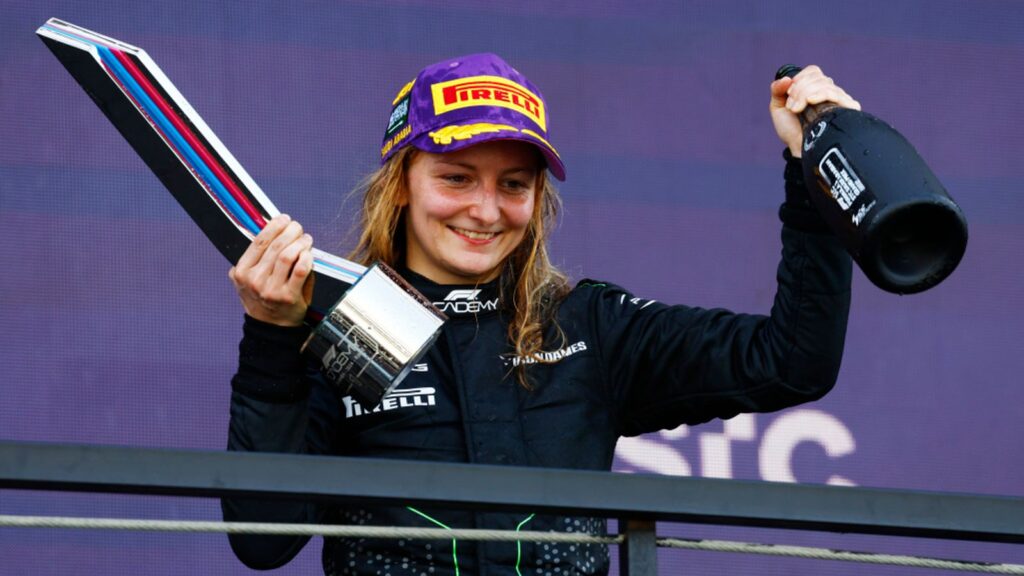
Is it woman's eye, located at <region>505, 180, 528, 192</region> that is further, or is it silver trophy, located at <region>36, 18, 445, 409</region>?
woman's eye, located at <region>505, 180, 528, 192</region>

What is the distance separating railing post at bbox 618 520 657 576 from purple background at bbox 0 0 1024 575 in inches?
51.9

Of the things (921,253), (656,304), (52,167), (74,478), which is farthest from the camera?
(52,167)

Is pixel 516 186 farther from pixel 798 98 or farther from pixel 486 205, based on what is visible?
pixel 798 98

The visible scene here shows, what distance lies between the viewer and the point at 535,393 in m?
1.94

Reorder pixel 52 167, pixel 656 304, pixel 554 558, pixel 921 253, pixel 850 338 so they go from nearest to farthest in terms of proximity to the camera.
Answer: pixel 921 253 < pixel 554 558 < pixel 656 304 < pixel 52 167 < pixel 850 338

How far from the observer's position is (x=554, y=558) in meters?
1.82

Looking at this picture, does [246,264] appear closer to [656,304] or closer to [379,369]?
[379,369]

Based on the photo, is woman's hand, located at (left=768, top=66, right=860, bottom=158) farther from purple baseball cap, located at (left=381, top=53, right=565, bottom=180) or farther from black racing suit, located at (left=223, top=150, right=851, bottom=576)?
purple baseball cap, located at (left=381, top=53, right=565, bottom=180)

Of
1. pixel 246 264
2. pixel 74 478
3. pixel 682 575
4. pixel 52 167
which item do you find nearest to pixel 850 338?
pixel 682 575

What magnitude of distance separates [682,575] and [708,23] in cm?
106

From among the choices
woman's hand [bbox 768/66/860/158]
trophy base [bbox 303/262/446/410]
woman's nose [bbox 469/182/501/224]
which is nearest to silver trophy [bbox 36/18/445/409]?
trophy base [bbox 303/262/446/410]

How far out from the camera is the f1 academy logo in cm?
199

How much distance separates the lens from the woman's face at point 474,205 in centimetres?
197

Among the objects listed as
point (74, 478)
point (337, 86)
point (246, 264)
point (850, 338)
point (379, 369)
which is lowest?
point (74, 478)
